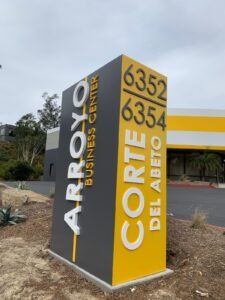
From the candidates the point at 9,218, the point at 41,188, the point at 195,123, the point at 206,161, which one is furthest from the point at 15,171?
the point at 9,218

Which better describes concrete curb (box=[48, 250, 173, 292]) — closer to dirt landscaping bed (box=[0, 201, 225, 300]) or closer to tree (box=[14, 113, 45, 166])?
dirt landscaping bed (box=[0, 201, 225, 300])

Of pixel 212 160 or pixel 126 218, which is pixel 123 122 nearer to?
pixel 126 218

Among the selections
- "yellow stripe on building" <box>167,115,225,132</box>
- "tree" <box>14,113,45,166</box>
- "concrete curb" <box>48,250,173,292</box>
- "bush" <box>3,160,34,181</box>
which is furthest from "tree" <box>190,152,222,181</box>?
"tree" <box>14,113,45,166</box>

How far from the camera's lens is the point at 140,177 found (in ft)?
15.8

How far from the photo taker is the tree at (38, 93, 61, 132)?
50562 mm

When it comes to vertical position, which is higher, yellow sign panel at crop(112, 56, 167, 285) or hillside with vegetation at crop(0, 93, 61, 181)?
hillside with vegetation at crop(0, 93, 61, 181)

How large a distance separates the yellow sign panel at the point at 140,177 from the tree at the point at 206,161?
2204 cm

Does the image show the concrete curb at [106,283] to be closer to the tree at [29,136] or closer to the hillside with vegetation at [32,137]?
the hillside with vegetation at [32,137]

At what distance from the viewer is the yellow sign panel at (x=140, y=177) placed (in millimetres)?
4473

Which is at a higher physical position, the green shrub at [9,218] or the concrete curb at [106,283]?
the green shrub at [9,218]

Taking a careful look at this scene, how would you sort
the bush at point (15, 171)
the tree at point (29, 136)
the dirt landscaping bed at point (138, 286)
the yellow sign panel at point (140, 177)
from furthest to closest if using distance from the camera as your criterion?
1. the tree at point (29, 136)
2. the bush at point (15, 171)
3. the yellow sign panel at point (140, 177)
4. the dirt landscaping bed at point (138, 286)

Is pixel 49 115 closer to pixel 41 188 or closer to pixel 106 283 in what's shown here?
pixel 41 188

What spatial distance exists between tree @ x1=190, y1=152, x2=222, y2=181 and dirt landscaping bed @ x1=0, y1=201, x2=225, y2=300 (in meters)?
19.9

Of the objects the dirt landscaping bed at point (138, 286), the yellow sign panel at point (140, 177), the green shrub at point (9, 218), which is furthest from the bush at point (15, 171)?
the yellow sign panel at point (140, 177)
